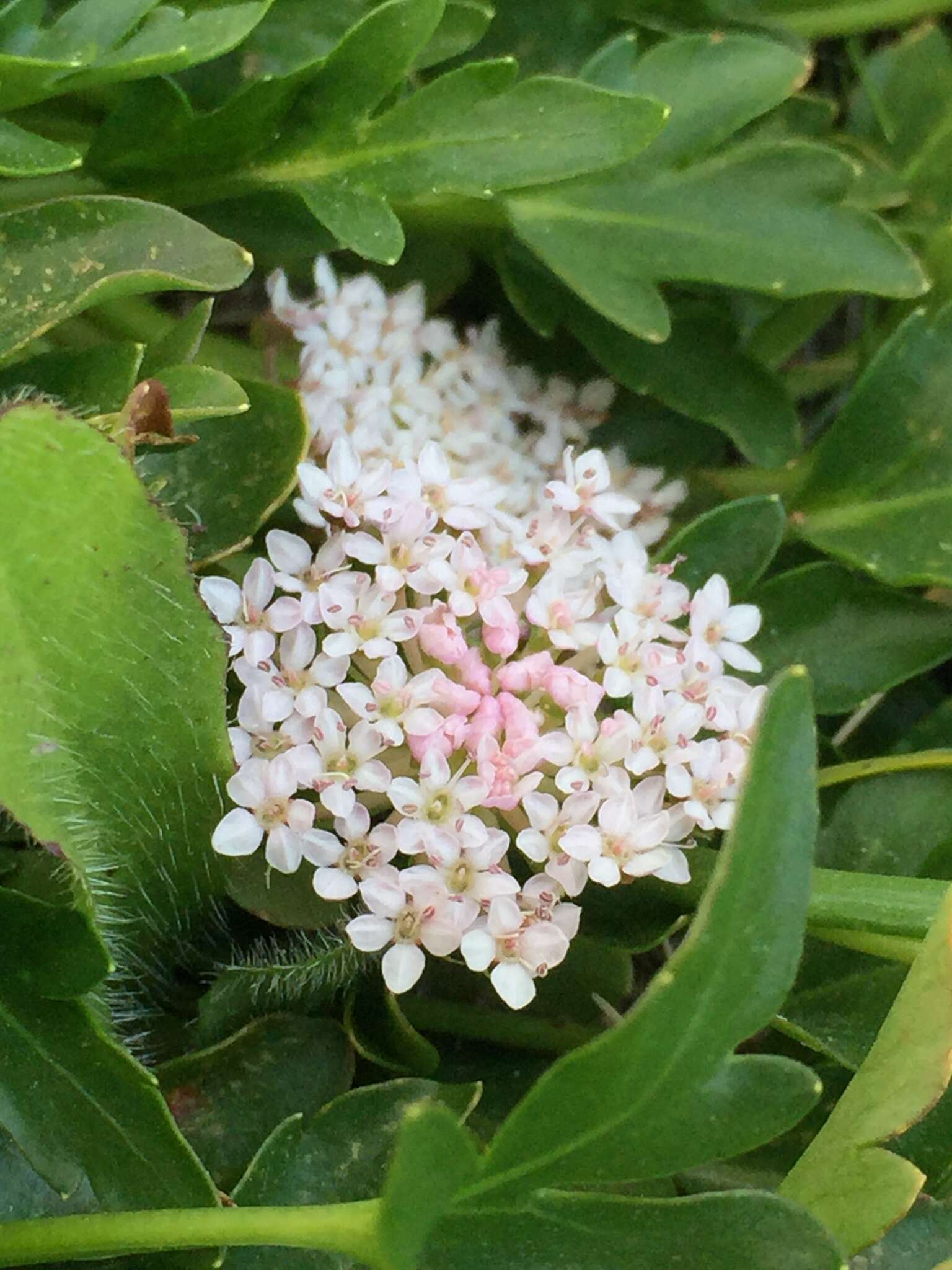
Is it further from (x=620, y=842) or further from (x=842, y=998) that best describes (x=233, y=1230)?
(x=842, y=998)

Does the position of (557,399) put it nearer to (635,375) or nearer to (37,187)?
(635,375)

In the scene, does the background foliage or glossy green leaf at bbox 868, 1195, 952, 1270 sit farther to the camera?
glossy green leaf at bbox 868, 1195, 952, 1270

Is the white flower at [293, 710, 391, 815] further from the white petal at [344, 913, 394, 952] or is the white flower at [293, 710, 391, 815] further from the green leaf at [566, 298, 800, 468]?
the green leaf at [566, 298, 800, 468]

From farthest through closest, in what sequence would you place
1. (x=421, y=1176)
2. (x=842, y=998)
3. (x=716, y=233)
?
(x=716, y=233) → (x=842, y=998) → (x=421, y=1176)

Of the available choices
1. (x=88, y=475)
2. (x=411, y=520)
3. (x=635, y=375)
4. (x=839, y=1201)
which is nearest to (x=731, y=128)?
(x=635, y=375)

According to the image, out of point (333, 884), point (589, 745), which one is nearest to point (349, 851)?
point (333, 884)

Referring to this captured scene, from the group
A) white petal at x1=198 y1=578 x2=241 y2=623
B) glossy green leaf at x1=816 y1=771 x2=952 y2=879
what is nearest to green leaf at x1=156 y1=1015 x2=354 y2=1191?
white petal at x1=198 y1=578 x2=241 y2=623
